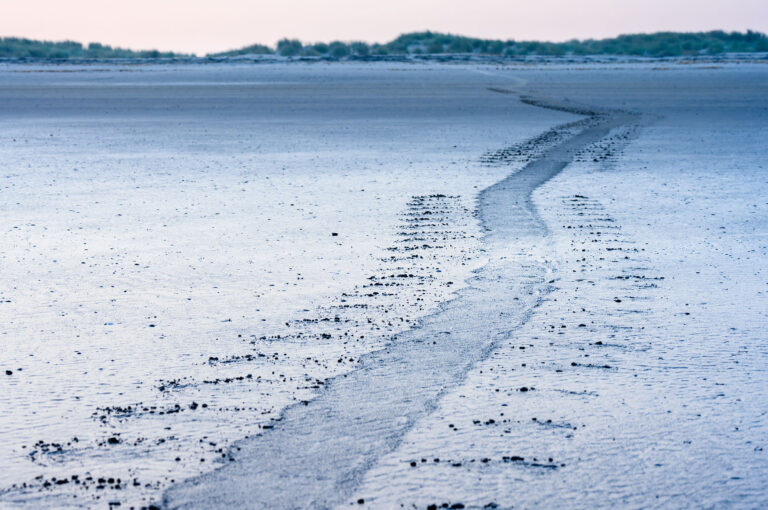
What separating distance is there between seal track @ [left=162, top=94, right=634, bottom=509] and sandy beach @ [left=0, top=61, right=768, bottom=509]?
0.05 feet

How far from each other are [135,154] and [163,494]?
11.2 meters

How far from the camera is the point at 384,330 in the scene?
5637 mm

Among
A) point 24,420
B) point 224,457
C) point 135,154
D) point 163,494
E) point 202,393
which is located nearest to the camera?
point 163,494

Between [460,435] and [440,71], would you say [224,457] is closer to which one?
[460,435]

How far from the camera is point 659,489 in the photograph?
3.75 meters

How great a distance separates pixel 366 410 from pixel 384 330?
1227 mm

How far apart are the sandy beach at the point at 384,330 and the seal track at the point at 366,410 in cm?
2

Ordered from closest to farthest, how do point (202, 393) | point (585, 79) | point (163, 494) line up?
point (163, 494)
point (202, 393)
point (585, 79)

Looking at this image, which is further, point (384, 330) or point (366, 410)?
point (384, 330)

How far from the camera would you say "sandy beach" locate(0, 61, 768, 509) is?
3.87 m

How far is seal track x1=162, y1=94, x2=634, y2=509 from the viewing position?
12.1 feet

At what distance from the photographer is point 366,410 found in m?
4.45

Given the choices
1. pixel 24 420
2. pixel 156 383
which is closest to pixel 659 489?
pixel 156 383

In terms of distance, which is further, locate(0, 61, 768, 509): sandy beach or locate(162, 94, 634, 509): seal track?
locate(0, 61, 768, 509): sandy beach
